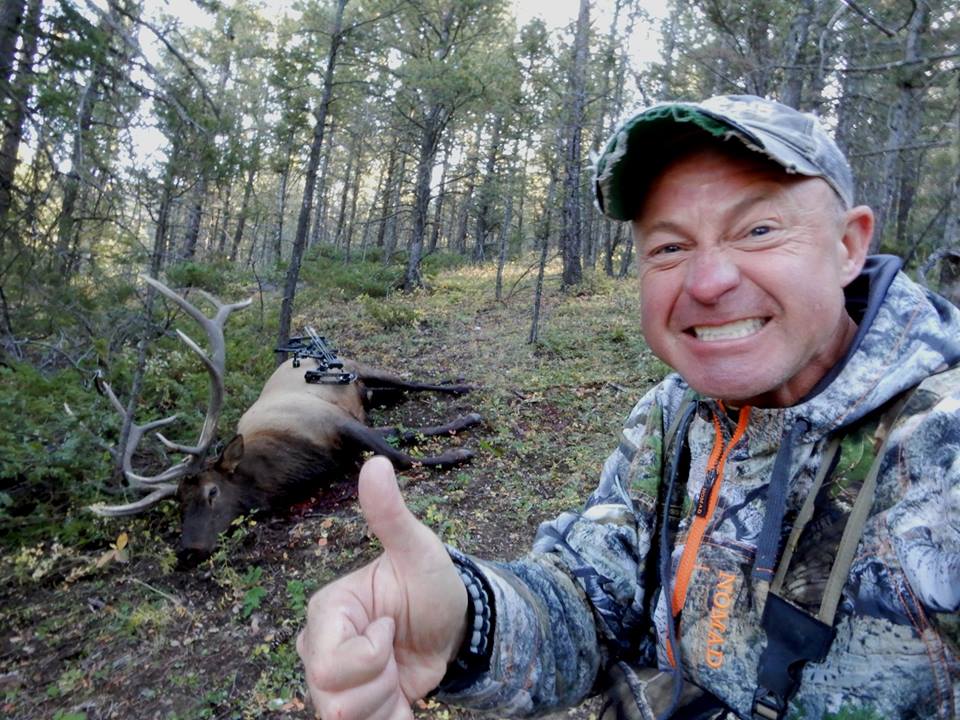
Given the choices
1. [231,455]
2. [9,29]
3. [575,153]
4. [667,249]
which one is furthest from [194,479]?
[575,153]

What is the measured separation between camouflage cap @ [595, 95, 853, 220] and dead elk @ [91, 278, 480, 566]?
4342 millimetres

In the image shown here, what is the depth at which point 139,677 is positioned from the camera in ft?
12.4

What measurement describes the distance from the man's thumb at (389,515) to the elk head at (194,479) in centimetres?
440

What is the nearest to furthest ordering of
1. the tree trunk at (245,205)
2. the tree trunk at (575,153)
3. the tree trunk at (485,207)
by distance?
1. the tree trunk at (245,205)
2. the tree trunk at (575,153)
3. the tree trunk at (485,207)

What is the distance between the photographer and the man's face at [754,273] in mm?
1353

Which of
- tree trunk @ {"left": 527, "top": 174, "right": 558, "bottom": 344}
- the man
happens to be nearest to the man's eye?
the man

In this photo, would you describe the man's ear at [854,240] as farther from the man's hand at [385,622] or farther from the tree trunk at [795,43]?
the tree trunk at [795,43]

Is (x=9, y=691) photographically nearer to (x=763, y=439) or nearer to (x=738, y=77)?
(x=763, y=439)

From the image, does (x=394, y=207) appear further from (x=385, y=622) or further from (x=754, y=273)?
(x=385, y=622)

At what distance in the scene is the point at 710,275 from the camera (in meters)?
1.39

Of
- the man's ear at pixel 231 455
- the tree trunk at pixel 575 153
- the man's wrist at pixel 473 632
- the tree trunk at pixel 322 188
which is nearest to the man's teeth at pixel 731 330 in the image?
the man's wrist at pixel 473 632

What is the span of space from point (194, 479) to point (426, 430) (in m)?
2.44

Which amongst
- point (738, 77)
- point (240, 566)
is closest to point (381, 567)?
point (240, 566)

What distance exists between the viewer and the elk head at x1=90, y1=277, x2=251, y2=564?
16.6 feet
